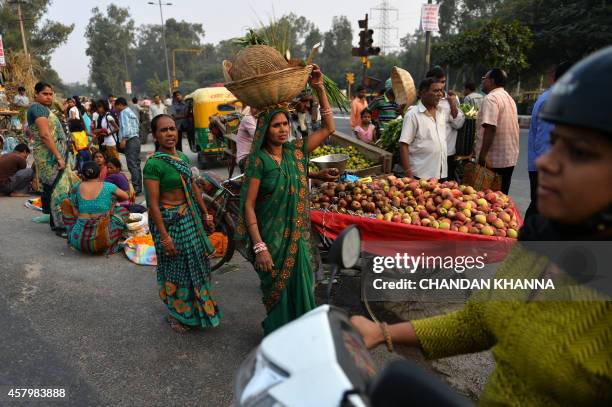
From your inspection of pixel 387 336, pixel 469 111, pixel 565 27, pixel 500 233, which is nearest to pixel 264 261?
pixel 387 336

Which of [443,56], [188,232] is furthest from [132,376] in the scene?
[443,56]

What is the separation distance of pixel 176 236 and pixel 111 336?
39.1 inches

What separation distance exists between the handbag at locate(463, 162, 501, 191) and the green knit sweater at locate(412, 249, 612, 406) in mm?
3775

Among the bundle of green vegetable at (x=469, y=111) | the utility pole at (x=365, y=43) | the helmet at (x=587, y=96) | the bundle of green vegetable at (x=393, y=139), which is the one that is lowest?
the bundle of green vegetable at (x=393, y=139)

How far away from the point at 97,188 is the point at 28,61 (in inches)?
503

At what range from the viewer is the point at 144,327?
11.9 feet

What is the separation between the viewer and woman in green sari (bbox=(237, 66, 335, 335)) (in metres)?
2.88

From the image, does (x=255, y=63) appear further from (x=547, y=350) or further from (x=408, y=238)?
(x=547, y=350)

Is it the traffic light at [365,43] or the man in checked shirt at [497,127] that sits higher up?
the traffic light at [365,43]

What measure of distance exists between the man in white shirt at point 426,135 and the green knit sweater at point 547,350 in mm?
3501

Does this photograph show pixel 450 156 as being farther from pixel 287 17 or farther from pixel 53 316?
pixel 53 316

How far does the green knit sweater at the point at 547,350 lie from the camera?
94cm

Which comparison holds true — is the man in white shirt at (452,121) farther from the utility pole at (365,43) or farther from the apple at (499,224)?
the utility pole at (365,43)

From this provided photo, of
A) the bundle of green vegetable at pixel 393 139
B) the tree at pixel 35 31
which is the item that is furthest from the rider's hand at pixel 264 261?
the tree at pixel 35 31
